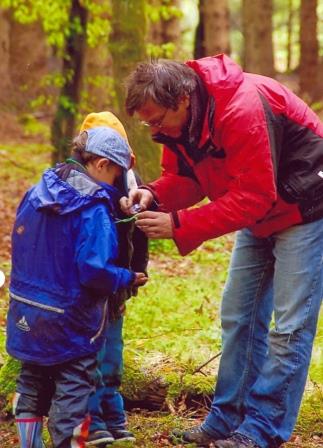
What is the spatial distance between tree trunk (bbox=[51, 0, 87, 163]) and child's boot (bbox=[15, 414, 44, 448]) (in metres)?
8.20

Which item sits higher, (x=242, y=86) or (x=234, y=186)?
(x=242, y=86)

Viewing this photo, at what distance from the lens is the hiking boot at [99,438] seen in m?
4.11

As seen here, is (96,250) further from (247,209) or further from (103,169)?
(247,209)

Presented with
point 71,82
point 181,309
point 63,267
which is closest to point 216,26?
point 71,82

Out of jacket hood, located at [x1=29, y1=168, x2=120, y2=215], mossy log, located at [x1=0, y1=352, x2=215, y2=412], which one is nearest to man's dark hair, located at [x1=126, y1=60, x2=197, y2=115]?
jacket hood, located at [x1=29, y1=168, x2=120, y2=215]

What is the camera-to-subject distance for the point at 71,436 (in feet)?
12.2

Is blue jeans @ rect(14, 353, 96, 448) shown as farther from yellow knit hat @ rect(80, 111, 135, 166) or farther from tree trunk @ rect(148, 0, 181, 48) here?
tree trunk @ rect(148, 0, 181, 48)

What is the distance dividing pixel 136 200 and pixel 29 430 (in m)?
1.24

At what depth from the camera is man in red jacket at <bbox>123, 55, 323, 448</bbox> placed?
364 centimetres

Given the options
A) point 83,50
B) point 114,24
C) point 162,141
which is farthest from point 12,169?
point 162,141

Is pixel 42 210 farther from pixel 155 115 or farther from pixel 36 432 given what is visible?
pixel 36 432

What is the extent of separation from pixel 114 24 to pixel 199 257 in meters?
3.03

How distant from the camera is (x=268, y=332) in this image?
4.31 m

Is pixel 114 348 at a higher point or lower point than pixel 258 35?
lower
